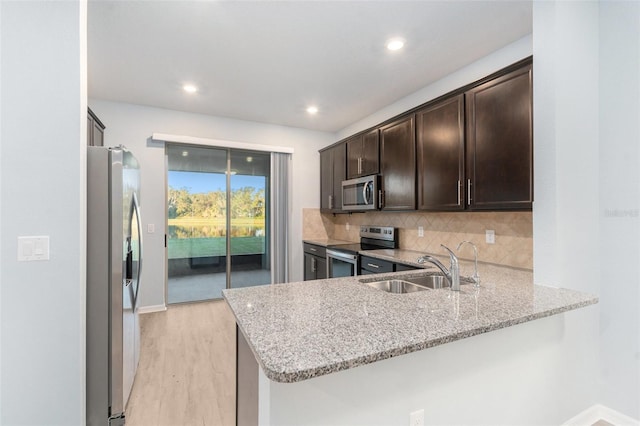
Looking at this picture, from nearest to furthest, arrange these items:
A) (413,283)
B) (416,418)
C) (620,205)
Result: 1. (416,418)
2. (620,205)
3. (413,283)

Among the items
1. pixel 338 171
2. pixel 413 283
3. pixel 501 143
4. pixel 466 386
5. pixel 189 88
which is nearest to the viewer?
pixel 466 386

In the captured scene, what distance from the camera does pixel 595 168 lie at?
1.85 meters

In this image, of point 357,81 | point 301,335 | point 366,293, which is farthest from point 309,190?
point 301,335

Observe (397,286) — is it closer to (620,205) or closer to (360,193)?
(620,205)

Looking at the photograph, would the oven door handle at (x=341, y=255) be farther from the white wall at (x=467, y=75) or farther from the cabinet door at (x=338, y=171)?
the white wall at (x=467, y=75)

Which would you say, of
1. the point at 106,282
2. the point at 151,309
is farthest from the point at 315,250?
the point at 106,282

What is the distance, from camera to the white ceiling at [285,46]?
2.08 m

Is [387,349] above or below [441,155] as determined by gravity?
below

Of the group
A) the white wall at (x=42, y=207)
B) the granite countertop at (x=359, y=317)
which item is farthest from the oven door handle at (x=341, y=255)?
the white wall at (x=42, y=207)

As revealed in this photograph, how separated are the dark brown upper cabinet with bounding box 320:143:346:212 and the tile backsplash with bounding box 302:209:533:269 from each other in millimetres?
426

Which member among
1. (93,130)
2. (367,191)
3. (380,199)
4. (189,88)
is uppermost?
(189,88)

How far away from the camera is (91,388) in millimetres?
1631

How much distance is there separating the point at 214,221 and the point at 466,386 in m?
3.89

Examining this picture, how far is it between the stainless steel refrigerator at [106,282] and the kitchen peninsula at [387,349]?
28.1 inches
